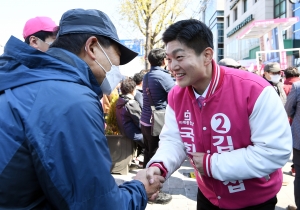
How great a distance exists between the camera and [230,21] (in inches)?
1657

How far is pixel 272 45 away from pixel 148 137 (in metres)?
9.19

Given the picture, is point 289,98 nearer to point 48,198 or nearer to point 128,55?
point 128,55

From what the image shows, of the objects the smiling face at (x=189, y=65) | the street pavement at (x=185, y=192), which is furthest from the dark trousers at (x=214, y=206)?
the street pavement at (x=185, y=192)

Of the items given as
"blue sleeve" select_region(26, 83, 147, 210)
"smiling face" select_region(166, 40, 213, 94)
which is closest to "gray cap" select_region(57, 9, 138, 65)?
"blue sleeve" select_region(26, 83, 147, 210)

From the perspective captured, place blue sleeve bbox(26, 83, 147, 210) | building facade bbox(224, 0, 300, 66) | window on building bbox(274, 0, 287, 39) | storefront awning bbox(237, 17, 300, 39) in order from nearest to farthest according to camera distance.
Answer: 1. blue sleeve bbox(26, 83, 147, 210)
2. storefront awning bbox(237, 17, 300, 39)
3. building facade bbox(224, 0, 300, 66)
4. window on building bbox(274, 0, 287, 39)

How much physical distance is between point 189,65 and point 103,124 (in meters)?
0.92

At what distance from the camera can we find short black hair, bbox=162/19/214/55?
193 centimetres

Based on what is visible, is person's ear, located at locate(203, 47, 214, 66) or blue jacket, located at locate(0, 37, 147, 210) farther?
person's ear, located at locate(203, 47, 214, 66)

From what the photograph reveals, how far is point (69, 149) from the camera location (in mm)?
1017

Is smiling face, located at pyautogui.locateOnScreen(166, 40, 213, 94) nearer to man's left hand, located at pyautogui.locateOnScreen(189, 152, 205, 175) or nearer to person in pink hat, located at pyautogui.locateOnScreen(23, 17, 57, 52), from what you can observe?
man's left hand, located at pyautogui.locateOnScreen(189, 152, 205, 175)

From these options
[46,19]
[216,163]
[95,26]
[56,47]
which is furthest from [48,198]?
[46,19]

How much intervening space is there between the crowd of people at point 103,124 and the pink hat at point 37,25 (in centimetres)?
1

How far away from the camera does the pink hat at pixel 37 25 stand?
2887mm

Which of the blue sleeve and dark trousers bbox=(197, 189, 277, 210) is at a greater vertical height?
the blue sleeve
